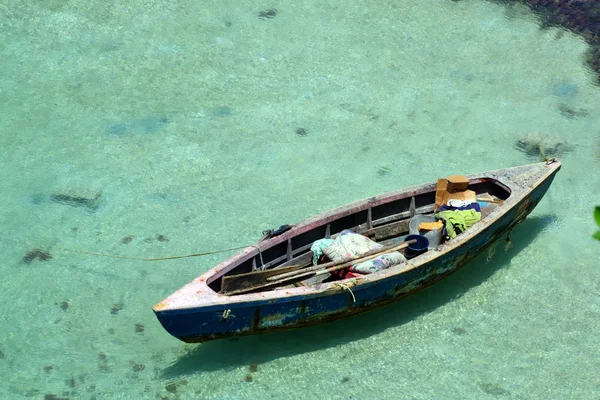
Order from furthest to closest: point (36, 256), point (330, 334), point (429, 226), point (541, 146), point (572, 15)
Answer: point (572, 15) → point (541, 146) → point (36, 256) → point (429, 226) → point (330, 334)

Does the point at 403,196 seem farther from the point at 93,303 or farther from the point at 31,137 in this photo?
the point at 31,137

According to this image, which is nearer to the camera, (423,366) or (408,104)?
(423,366)

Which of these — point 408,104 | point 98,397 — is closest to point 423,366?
point 98,397

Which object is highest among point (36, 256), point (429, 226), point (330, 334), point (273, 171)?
point (429, 226)

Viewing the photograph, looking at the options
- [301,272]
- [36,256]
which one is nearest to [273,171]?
[301,272]

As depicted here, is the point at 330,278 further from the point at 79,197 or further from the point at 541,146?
the point at 541,146

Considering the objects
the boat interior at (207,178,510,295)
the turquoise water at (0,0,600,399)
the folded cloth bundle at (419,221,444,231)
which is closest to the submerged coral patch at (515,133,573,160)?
the turquoise water at (0,0,600,399)

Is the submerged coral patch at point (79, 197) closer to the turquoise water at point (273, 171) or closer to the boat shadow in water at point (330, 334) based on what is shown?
the turquoise water at point (273, 171)
